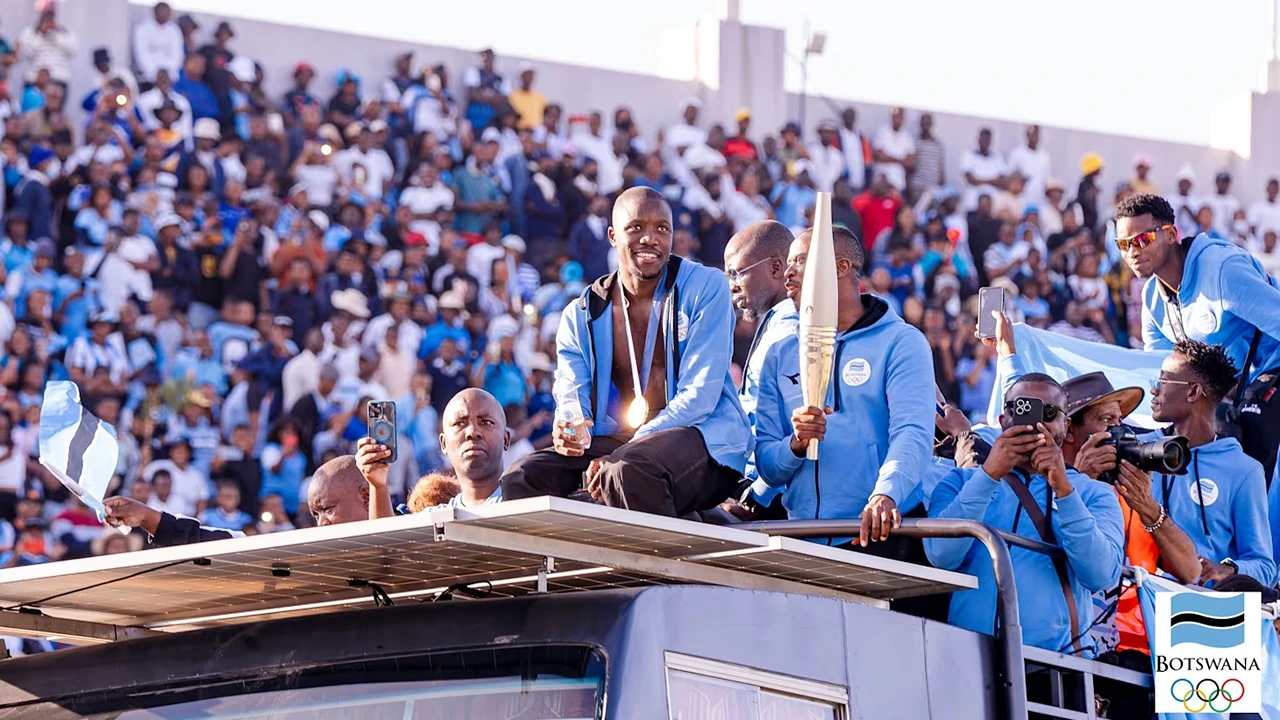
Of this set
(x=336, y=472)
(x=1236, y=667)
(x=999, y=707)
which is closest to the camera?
(x=999, y=707)

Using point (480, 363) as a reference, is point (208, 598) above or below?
below

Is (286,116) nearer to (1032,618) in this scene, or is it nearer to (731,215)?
(731,215)

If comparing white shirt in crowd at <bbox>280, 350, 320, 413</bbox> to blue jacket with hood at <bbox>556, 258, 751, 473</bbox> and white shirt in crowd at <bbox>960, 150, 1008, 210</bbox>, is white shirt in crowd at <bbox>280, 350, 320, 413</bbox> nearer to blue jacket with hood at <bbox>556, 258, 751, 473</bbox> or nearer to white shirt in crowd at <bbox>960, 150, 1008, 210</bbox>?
white shirt in crowd at <bbox>960, 150, 1008, 210</bbox>

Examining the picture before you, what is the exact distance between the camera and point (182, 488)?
13.7 meters

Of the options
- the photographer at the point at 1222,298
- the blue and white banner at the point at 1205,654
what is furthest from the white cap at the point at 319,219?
the blue and white banner at the point at 1205,654

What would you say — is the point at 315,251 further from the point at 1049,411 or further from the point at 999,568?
the point at 999,568

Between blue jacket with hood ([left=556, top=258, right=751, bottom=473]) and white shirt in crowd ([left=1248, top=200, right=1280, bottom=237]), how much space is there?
17979 millimetres

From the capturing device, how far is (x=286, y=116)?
1653 cm

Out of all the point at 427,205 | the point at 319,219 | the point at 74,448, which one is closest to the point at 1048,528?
the point at 74,448

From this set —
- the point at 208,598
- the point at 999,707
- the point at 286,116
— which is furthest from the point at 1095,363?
the point at 286,116

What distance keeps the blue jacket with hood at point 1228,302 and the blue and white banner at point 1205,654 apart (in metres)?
2.11

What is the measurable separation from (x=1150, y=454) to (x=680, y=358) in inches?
53.6

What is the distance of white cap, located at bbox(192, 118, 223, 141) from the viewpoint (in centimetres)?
1564

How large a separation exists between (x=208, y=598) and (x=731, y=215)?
1392cm
